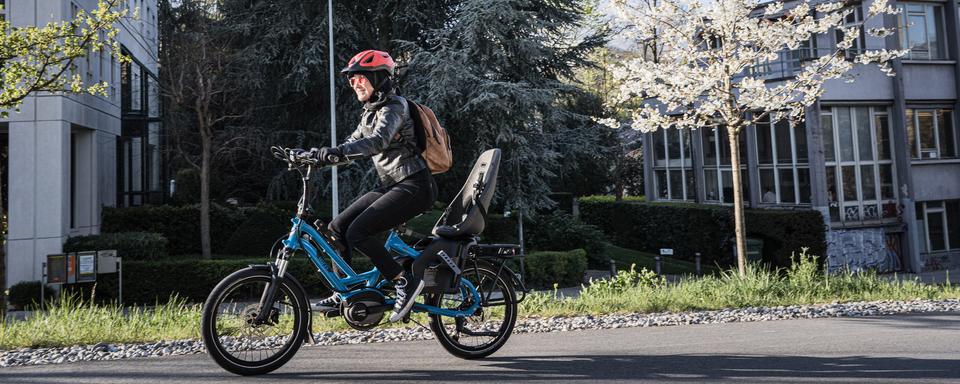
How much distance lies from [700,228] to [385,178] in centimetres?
2249

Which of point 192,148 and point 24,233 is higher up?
point 192,148

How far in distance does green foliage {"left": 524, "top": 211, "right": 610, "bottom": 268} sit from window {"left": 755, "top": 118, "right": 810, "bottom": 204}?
554 cm

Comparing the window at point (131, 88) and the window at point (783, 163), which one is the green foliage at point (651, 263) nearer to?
the window at point (783, 163)

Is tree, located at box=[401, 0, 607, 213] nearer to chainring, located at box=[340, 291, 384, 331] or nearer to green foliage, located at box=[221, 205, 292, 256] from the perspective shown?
green foliage, located at box=[221, 205, 292, 256]

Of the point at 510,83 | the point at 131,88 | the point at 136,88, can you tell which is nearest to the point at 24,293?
the point at 131,88

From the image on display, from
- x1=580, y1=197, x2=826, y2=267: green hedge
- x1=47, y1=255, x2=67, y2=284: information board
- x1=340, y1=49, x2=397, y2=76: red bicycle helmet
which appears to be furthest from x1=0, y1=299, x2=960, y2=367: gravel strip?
x1=580, y1=197, x2=826, y2=267: green hedge

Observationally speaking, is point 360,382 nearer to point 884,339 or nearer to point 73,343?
point 73,343

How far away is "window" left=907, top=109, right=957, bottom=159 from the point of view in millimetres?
24812

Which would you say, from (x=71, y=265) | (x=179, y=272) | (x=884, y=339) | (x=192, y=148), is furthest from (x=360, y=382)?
(x=192, y=148)

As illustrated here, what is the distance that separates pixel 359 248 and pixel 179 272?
13674 mm

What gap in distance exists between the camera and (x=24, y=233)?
17062 mm

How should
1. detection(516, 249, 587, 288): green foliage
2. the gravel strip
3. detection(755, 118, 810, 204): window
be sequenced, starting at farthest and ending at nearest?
detection(755, 118, 810, 204): window, detection(516, 249, 587, 288): green foliage, the gravel strip

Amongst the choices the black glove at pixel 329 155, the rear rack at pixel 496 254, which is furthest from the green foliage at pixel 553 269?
the black glove at pixel 329 155

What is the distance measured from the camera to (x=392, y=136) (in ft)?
15.7
